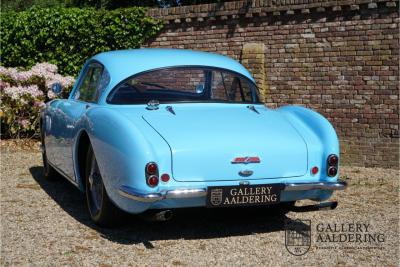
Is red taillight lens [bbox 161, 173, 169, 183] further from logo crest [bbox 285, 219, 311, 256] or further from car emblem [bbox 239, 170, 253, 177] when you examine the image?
logo crest [bbox 285, 219, 311, 256]

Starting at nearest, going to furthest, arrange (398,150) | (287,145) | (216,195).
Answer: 1. (216,195)
2. (287,145)
3. (398,150)

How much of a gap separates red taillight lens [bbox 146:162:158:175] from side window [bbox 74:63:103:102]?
4.92ft

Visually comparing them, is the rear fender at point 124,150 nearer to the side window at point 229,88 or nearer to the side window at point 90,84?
the side window at point 90,84

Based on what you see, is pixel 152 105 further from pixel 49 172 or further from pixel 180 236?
pixel 49 172

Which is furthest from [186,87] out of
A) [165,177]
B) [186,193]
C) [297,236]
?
[297,236]

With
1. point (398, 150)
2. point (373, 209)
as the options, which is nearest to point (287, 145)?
point (373, 209)

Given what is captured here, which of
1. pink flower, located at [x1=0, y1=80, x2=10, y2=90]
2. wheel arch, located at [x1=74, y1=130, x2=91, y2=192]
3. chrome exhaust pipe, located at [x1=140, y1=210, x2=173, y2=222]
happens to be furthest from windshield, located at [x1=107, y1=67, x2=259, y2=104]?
pink flower, located at [x1=0, y1=80, x2=10, y2=90]

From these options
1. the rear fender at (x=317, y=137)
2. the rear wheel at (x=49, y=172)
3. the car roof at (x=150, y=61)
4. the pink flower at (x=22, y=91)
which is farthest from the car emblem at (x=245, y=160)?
the pink flower at (x=22, y=91)

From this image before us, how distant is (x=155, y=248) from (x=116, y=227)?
61cm

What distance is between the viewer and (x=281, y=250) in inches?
174

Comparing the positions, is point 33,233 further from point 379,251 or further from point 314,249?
point 379,251

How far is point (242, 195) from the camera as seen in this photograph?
14.3ft

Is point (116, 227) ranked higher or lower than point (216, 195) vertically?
lower

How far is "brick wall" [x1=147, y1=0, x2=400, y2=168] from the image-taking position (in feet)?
29.9
